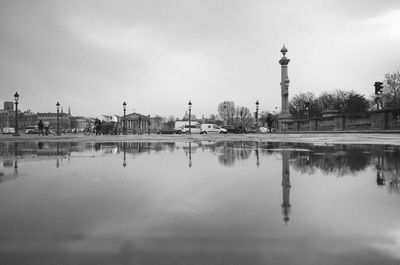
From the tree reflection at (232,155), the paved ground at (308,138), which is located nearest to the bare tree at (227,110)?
the paved ground at (308,138)

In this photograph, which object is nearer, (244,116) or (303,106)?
(303,106)

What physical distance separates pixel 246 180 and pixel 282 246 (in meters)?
2.23

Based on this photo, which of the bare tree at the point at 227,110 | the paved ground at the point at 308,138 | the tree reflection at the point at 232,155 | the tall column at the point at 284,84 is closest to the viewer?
the tree reflection at the point at 232,155

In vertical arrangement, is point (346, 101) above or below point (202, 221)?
above

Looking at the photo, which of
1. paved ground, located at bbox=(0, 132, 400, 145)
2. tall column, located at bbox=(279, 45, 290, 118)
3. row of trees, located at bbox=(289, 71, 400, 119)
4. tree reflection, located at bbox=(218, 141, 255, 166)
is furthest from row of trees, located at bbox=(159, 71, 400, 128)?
tree reflection, located at bbox=(218, 141, 255, 166)

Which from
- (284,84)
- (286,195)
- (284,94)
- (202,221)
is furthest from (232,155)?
(284,84)

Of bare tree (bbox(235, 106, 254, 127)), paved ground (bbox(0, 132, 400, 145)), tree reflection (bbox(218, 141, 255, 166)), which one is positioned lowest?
tree reflection (bbox(218, 141, 255, 166))

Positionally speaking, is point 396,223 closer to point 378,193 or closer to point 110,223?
point 378,193

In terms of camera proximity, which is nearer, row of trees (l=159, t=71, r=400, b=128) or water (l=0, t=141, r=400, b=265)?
water (l=0, t=141, r=400, b=265)

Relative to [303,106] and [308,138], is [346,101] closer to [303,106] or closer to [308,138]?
[303,106]

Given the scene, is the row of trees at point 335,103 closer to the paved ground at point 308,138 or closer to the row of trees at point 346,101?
the row of trees at point 346,101

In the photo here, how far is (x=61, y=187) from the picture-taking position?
3.63m

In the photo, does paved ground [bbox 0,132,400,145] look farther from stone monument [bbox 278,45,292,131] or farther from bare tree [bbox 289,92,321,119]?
bare tree [bbox 289,92,321,119]

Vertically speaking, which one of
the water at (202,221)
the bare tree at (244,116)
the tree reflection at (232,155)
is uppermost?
the bare tree at (244,116)
